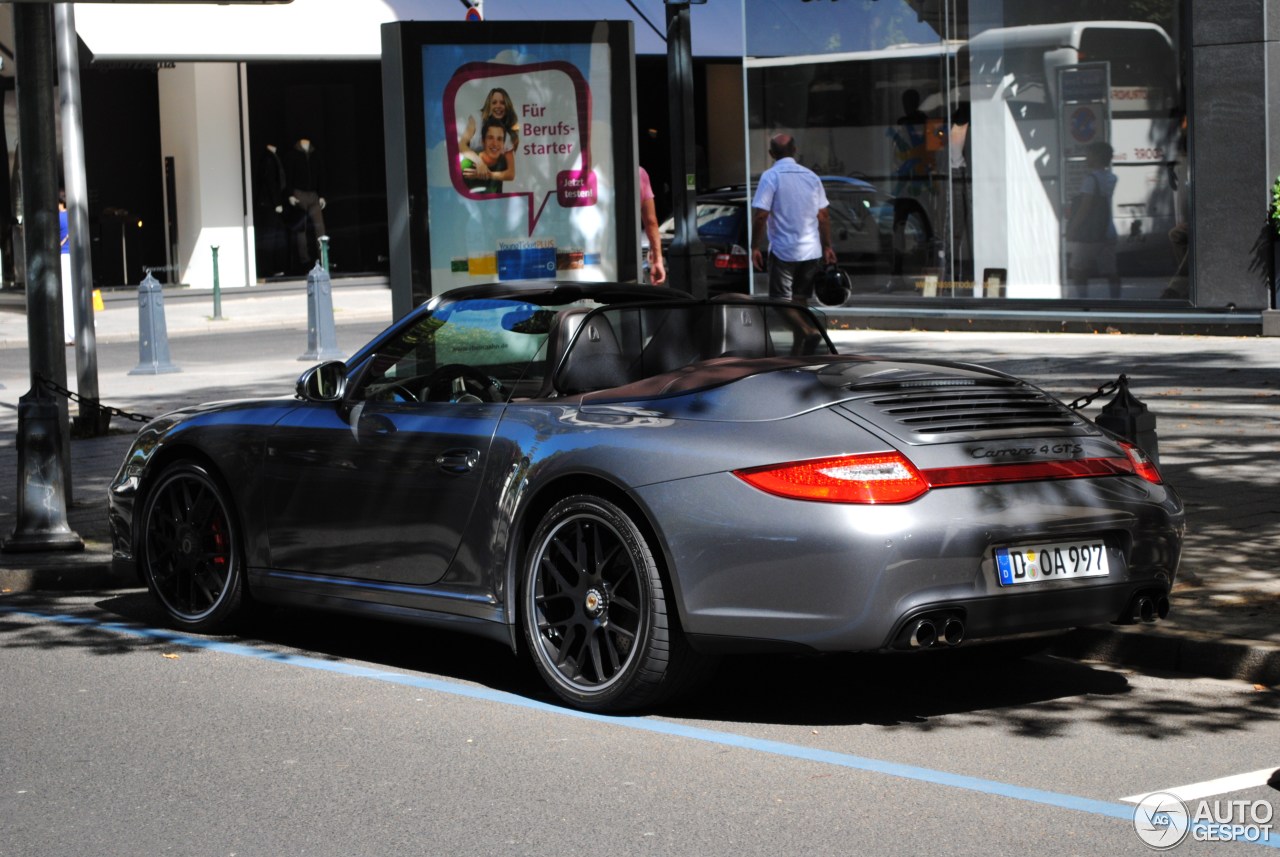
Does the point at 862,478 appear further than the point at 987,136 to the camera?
No

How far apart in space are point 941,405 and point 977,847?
1758 millimetres

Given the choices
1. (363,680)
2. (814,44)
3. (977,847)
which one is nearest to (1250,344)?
(814,44)

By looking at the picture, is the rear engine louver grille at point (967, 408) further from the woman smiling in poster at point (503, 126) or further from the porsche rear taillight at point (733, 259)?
the porsche rear taillight at point (733, 259)

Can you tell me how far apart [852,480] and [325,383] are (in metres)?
2.49

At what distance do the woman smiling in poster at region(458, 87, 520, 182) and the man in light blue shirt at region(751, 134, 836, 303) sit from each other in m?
3.64

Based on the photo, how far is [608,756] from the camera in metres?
5.59

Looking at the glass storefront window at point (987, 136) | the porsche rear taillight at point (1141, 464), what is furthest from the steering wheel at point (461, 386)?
the glass storefront window at point (987, 136)

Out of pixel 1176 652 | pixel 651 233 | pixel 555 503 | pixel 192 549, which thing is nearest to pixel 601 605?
pixel 555 503

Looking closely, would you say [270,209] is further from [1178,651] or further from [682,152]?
[1178,651]

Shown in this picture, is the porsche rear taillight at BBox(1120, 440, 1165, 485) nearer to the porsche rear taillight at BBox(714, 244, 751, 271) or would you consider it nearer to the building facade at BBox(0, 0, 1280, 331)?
the building facade at BBox(0, 0, 1280, 331)

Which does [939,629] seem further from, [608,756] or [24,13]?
[24,13]

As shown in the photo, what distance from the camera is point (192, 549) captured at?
7707 millimetres

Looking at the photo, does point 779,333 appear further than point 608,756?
Yes

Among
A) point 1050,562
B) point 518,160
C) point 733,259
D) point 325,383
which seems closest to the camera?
point 1050,562
